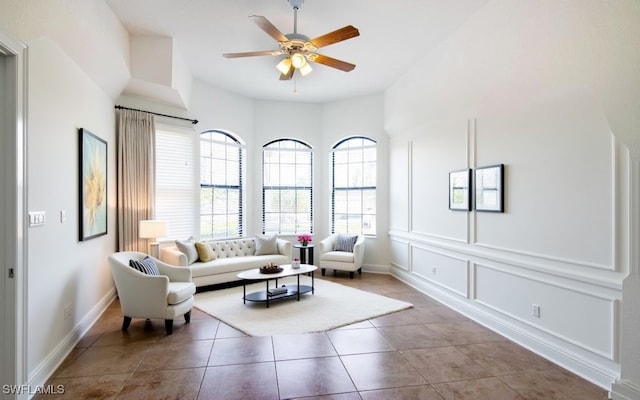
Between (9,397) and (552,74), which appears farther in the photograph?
(552,74)

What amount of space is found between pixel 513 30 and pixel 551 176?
4.89 feet

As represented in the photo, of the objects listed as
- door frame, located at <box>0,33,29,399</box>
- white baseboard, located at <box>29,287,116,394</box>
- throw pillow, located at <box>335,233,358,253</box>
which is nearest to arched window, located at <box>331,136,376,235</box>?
throw pillow, located at <box>335,233,358,253</box>

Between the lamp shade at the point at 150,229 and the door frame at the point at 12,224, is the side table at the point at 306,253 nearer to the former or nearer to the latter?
the lamp shade at the point at 150,229

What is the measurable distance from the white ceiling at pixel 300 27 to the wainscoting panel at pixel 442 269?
2970mm

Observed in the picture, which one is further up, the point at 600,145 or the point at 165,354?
the point at 600,145

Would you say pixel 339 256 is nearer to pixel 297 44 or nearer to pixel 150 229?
pixel 150 229

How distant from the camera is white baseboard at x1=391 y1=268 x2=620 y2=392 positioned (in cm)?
260

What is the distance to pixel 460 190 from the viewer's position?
434cm

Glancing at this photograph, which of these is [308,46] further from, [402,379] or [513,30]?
[402,379]

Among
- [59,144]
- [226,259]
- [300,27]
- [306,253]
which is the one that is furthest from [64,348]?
[306,253]

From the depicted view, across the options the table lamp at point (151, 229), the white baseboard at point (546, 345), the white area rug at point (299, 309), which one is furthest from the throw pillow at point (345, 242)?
the table lamp at point (151, 229)

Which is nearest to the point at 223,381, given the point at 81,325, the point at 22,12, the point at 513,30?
the point at 81,325

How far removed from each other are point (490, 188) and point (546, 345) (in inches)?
66.3

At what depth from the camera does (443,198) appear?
475 cm
